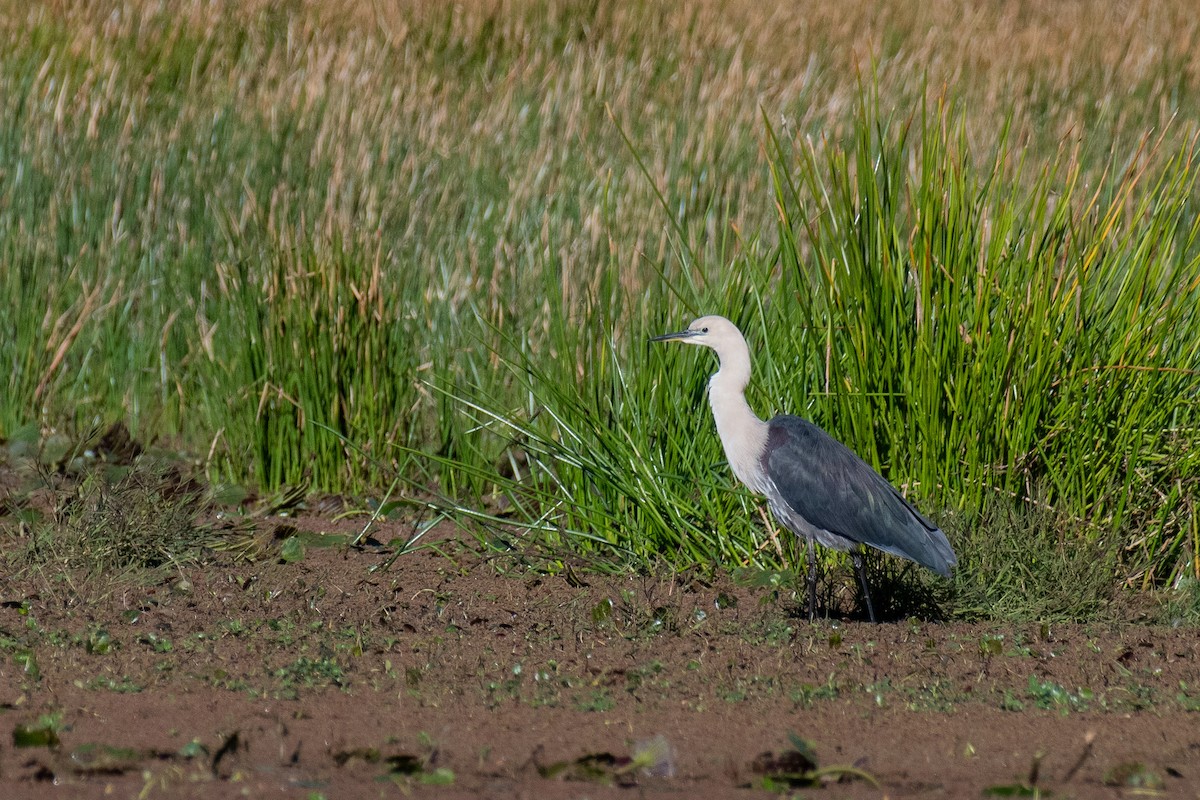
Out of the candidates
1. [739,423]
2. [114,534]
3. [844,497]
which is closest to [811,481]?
[844,497]

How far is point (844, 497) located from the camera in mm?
4285

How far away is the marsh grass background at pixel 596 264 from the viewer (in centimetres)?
462

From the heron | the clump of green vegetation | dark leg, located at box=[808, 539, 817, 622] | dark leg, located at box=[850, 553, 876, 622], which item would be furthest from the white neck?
the clump of green vegetation

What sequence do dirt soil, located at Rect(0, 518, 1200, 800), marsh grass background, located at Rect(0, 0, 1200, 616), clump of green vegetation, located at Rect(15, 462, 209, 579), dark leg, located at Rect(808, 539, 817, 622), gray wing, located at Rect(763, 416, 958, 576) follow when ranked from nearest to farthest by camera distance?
dirt soil, located at Rect(0, 518, 1200, 800), gray wing, located at Rect(763, 416, 958, 576), dark leg, located at Rect(808, 539, 817, 622), marsh grass background, located at Rect(0, 0, 1200, 616), clump of green vegetation, located at Rect(15, 462, 209, 579)

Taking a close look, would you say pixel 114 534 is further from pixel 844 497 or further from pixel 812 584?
pixel 844 497

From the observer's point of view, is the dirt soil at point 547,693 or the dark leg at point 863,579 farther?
the dark leg at point 863,579

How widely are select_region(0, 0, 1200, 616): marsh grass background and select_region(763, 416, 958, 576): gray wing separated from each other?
1.15ft

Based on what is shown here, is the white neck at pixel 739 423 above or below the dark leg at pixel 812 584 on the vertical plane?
above

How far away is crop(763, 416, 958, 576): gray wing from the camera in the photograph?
4.21m

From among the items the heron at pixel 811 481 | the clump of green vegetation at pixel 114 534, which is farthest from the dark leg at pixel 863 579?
the clump of green vegetation at pixel 114 534

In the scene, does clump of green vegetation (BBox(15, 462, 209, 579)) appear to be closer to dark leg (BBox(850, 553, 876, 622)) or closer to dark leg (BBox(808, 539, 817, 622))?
dark leg (BBox(808, 539, 817, 622))

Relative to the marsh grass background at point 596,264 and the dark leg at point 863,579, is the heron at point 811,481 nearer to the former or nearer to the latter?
the dark leg at point 863,579

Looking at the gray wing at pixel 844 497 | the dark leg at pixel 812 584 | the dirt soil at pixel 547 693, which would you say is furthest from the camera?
the dark leg at pixel 812 584

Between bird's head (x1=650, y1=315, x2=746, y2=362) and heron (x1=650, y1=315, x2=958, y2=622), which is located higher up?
bird's head (x1=650, y1=315, x2=746, y2=362)
